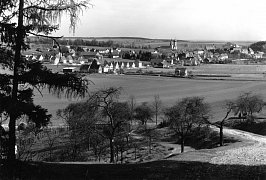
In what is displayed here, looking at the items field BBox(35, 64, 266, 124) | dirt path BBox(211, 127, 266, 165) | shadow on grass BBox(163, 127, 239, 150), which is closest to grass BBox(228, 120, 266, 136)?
field BBox(35, 64, 266, 124)

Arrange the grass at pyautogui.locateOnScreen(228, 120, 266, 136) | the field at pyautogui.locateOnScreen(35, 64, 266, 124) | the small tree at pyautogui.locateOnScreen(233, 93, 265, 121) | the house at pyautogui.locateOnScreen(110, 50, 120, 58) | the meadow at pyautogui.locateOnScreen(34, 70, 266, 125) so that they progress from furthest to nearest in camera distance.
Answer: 1. the house at pyautogui.locateOnScreen(110, 50, 120, 58)
2. the field at pyautogui.locateOnScreen(35, 64, 266, 124)
3. the meadow at pyautogui.locateOnScreen(34, 70, 266, 125)
4. the small tree at pyautogui.locateOnScreen(233, 93, 265, 121)
5. the grass at pyautogui.locateOnScreen(228, 120, 266, 136)

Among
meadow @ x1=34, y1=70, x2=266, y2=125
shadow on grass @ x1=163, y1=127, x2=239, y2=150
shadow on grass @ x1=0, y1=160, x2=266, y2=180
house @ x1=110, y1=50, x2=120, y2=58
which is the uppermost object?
house @ x1=110, y1=50, x2=120, y2=58

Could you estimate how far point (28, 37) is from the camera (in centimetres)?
1134

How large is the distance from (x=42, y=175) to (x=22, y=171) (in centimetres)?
79

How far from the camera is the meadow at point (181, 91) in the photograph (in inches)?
1949

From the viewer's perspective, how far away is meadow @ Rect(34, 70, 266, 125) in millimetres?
Result: 49503

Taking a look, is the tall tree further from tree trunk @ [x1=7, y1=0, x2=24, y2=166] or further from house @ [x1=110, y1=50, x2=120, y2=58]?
house @ [x1=110, y1=50, x2=120, y2=58]

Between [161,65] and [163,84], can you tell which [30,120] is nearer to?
[163,84]

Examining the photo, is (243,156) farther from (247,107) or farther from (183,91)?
(183,91)

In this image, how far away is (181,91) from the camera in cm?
6575

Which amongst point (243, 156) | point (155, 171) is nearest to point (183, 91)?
point (243, 156)

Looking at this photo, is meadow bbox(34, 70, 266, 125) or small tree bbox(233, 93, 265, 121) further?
meadow bbox(34, 70, 266, 125)

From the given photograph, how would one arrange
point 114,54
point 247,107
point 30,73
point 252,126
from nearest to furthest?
1. point 30,73
2. point 252,126
3. point 247,107
4. point 114,54

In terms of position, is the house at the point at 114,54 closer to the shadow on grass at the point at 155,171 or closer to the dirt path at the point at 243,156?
the dirt path at the point at 243,156
